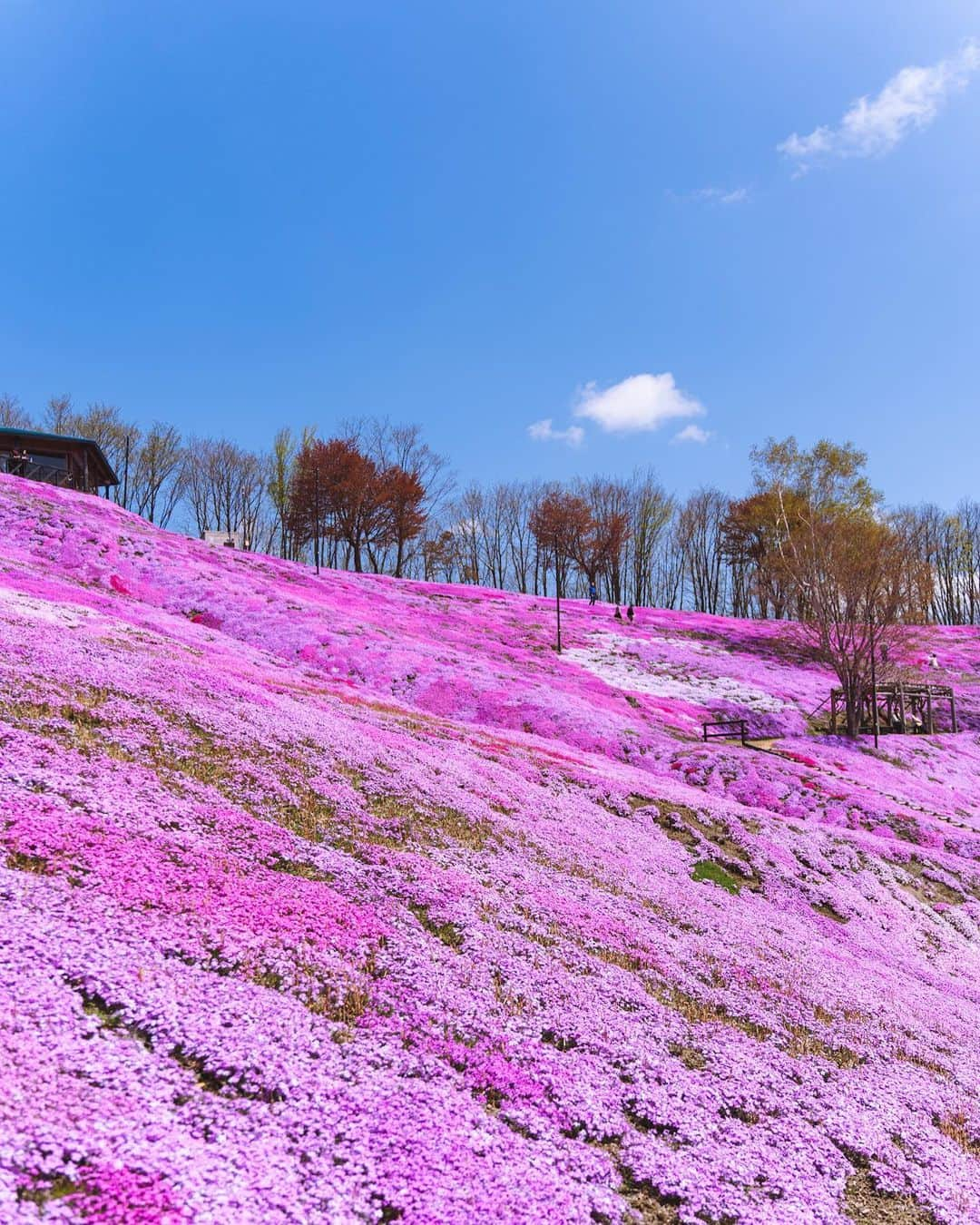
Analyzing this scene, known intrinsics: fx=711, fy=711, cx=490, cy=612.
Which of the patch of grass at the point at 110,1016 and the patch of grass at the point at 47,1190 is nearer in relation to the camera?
the patch of grass at the point at 47,1190

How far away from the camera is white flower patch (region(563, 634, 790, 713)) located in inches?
1284

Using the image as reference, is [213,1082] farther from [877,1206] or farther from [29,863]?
[877,1206]

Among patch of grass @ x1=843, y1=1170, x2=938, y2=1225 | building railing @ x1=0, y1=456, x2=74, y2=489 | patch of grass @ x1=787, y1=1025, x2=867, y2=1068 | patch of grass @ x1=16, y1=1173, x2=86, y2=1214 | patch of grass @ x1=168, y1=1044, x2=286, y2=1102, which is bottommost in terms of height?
patch of grass @ x1=787, y1=1025, x2=867, y2=1068

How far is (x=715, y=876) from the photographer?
455 inches

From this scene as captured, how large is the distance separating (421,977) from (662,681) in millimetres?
30661

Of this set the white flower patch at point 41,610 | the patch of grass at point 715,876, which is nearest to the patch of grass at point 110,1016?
the patch of grass at point 715,876

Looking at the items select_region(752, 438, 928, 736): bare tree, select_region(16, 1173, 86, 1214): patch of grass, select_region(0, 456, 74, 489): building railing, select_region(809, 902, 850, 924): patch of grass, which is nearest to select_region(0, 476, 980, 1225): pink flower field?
select_region(16, 1173, 86, 1214): patch of grass

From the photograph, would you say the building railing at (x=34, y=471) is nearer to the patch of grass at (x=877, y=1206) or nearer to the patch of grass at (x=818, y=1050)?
the patch of grass at (x=818, y=1050)

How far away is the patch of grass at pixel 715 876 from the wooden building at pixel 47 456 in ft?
138

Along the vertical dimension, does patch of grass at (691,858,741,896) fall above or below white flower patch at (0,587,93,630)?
below

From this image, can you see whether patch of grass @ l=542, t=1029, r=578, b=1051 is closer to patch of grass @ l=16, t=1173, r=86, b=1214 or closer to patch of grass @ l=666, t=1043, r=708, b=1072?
patch of grass @ l=666, t=1043, r=708, b=1072

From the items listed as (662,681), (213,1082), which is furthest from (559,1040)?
(662,681)

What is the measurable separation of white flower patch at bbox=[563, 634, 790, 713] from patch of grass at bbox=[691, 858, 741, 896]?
63.1 feet

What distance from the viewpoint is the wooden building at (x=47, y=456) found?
41406 millimetres
